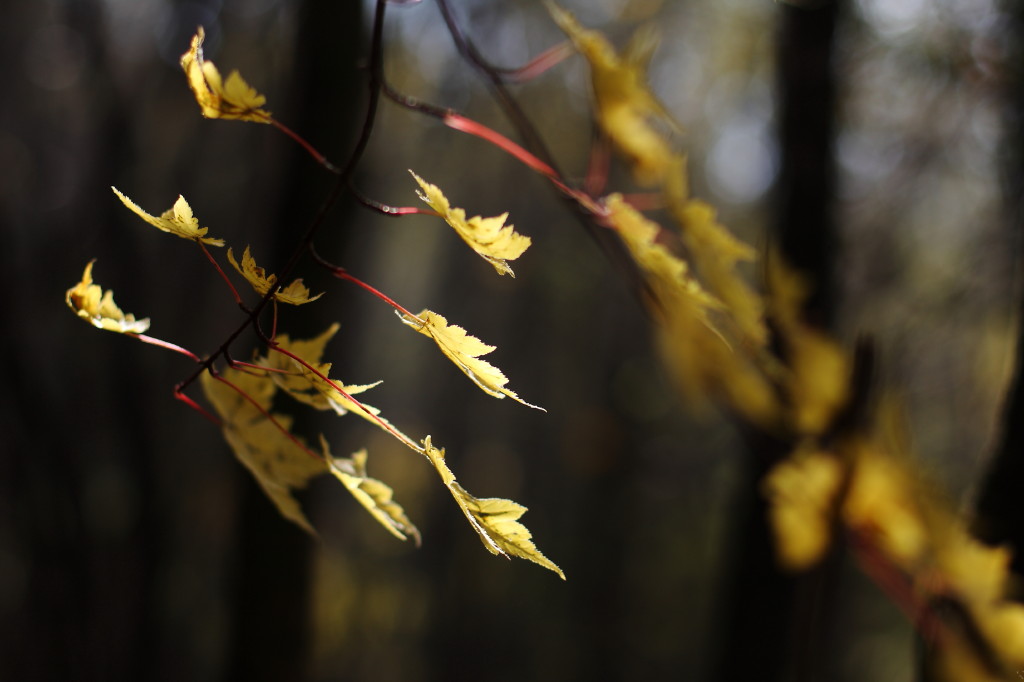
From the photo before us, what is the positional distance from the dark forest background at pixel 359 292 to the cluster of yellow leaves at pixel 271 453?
0.08 meters

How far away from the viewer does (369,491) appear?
0.44 metres

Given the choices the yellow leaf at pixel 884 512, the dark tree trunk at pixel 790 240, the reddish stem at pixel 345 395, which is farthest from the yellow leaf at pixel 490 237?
the dark tree trunk at pixel 790 240

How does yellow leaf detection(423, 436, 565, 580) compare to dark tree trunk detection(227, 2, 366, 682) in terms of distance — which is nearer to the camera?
yellow leaf detection(423, 436, 565, 580)

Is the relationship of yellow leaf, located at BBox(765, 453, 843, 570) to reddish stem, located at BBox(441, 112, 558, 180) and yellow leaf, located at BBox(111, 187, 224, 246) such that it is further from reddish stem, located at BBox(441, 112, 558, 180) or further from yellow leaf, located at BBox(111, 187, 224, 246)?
yellow leaf, located at BBox(111, 187, 224, 246)

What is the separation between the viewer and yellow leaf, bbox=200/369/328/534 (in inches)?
18.3

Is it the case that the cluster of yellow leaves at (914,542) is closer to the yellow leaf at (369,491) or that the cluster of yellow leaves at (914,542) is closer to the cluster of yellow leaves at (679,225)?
the cluster of yellow leaves at (679,225)

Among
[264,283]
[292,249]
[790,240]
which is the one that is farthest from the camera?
[790,240]

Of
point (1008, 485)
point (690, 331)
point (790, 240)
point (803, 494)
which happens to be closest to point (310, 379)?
point (690, 331)

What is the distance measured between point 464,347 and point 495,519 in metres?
0.10

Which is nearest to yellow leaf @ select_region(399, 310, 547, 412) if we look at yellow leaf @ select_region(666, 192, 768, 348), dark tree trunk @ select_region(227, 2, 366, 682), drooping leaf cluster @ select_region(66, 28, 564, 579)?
drooping leaf cluster @ select_region(66, 28, 564, 579)

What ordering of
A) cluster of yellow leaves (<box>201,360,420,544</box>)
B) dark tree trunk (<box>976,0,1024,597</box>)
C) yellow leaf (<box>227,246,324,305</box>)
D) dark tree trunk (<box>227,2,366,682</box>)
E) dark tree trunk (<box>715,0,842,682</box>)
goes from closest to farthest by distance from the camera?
1. yellow leaf (<box>227,246,324,305</box>)
2. cluster of yellow leaves (<box>201,360,420,544</box>)
3. dark tree trunk (<box>976,0,1024,597</box>)
4. dark tree trunk (<box>227,2,366,682</box>)
5. dark tree trunk (<box>715,0,842,682</box>)

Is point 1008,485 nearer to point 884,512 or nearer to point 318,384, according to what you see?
point 884,512

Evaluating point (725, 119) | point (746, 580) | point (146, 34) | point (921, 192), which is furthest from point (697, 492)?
point (146, 34)

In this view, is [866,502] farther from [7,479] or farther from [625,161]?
[7,479]
